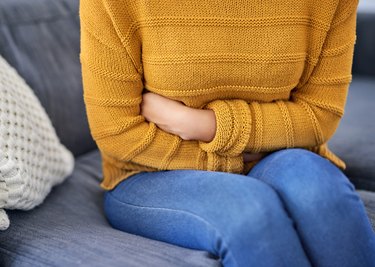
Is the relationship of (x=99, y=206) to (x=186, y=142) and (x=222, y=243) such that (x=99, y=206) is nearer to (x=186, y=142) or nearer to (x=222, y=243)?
(x=186, y=142)

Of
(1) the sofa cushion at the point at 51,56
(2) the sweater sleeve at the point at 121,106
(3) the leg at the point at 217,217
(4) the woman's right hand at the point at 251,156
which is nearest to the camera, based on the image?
(3) the leg at the point at 217,217

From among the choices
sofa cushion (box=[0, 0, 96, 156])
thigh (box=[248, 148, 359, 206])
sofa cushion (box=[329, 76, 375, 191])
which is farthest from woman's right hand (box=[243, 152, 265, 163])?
sofa cushion (box=[0, 0, 96, 156])

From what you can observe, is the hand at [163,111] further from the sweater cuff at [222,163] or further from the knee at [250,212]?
the knee at [250,212]

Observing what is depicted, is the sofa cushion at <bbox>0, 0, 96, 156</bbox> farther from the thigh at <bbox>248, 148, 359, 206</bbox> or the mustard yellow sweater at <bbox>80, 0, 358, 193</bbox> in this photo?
the thigh at <bbox>248, 148, 359, 206</bbox>

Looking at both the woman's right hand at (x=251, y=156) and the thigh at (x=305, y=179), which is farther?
the woman's right hand at (x=251, y=156)

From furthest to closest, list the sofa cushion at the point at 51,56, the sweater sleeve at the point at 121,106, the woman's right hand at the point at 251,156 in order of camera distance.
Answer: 1. the sofa cushion at the point at 51,56
2. the woman's right hand at the point at 251,156
3. the sweater sleeve at the point at 121,106

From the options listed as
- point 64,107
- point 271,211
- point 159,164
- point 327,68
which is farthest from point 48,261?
point 327,68

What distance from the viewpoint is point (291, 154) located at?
105 centimetres

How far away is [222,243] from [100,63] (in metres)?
0.42

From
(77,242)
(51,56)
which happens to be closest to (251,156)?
(77,242)

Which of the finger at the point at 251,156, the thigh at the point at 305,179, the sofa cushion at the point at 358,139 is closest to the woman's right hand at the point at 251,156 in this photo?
the finger at the point at 251,156

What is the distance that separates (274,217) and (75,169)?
2.26 feet

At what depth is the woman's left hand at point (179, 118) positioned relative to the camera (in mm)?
1114

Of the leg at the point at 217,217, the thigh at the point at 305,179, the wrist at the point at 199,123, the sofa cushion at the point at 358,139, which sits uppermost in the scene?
the wrist at the point at 199,123
